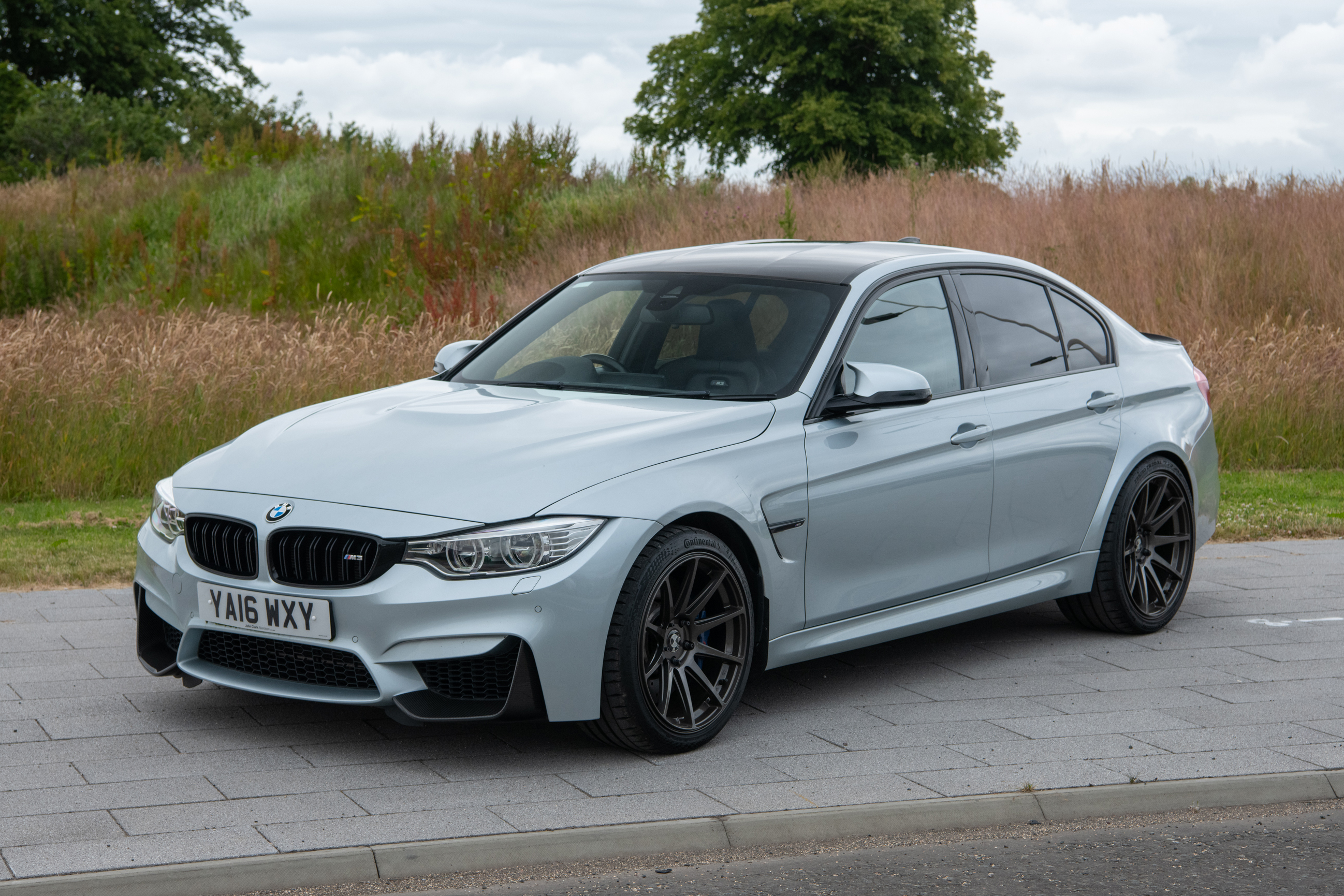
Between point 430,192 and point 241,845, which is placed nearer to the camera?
point 241,845

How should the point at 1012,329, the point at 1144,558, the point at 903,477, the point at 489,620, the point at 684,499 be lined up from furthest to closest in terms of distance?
1. the point at 1144,558
2. the point at 1012,329
3. the point at 903,477
4. the point at 684,499
5. the point at 489,620

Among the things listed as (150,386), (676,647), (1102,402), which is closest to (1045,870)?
(676,647)

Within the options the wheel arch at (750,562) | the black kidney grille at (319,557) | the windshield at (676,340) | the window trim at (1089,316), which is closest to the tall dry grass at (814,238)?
the windshield at (676,340)

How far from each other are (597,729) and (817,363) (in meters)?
1.65

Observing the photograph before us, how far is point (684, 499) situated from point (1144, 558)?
314 cm

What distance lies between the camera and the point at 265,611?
4918 mm

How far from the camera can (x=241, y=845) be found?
414 centimetres

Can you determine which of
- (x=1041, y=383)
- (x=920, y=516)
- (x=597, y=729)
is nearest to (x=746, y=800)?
(x=597, y=729)

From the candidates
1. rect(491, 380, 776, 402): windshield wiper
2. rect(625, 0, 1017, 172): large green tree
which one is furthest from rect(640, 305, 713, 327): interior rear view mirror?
rect(625, 0, 1017, 172): large green tree

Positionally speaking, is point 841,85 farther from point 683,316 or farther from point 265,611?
point 265,611

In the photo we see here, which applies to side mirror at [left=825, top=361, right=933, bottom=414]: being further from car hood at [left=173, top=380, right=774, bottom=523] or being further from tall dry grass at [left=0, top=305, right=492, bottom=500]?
tall dry grass at [left=0, top=305, right=492, bottom=500]

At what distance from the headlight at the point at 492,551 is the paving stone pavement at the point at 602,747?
0.70m

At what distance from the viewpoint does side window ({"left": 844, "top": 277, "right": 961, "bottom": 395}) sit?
6051 millimetres

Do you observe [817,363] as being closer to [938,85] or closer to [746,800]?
[746,800]
